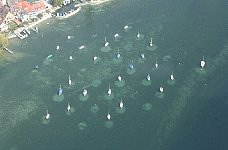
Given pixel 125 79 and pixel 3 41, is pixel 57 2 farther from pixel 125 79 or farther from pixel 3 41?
pixel 125 79

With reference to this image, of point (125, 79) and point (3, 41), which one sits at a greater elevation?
point (3, 41)

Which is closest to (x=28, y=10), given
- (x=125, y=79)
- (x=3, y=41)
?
(x=3, y=41)

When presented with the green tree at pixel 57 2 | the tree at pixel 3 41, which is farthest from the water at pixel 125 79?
the green tree at pixel 57 2

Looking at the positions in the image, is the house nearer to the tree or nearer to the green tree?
the green tree

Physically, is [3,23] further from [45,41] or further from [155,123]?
[155,123]

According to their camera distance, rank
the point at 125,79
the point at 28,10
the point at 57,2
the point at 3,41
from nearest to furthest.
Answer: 1. the point at 125,79
2. the point at 3,41
3. the point at 28,10
4. the point at 57,2

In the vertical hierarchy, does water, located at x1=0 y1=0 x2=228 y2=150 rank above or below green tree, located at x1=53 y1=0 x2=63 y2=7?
below

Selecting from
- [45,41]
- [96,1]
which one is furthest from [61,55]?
[96,1]

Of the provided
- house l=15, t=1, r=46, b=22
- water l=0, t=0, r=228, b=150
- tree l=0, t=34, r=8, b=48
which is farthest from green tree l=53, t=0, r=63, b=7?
tree l=0, t=34, r=8, b=48

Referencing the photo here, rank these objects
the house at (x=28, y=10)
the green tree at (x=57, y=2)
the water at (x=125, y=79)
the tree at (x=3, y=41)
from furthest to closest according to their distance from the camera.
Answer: the green tree at (x=57, y=2) < the house at (x=28, y=10) < the tree at (x=3, y=41) < the water at (x=125, y=79)

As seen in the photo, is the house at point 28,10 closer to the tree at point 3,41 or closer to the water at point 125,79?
the water at point 125,79
